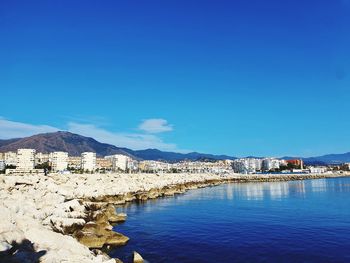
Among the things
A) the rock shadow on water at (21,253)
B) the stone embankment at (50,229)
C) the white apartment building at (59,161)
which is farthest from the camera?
the white apartment building at (59,161)

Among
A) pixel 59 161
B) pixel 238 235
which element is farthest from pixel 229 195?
pixel 59 161

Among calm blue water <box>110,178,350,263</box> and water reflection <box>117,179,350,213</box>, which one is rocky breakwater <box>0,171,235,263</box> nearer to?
calm blue water <box>110,178,350,263</box>

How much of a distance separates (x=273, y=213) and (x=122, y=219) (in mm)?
17053

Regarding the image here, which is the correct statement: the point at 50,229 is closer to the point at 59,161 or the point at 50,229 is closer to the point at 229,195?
the point at 229,195

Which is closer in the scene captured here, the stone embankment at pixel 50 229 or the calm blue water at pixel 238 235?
the stone embankment at pixel 50 229

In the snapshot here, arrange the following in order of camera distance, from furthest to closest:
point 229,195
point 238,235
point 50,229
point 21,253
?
1. point 229,195
2. point 238,235
3. point 50,229
4. point 21,253

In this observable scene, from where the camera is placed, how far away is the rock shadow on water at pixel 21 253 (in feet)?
41.8

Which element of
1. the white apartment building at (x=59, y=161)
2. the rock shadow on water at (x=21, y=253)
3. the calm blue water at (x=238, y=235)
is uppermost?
the white apartment building at (x=59, y=161)

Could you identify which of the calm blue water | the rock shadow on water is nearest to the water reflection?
the calm blue water

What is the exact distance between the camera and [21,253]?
13336mm


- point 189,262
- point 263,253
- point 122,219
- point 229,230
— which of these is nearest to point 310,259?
point 263,253

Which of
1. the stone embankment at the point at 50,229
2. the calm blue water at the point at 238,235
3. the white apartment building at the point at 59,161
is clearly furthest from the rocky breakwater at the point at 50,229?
the white apartment building at the point at 59,161

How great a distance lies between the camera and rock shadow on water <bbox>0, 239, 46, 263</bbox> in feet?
41.8

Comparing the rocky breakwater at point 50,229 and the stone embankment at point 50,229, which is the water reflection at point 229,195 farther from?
the rocky breakwater at point 50,229
